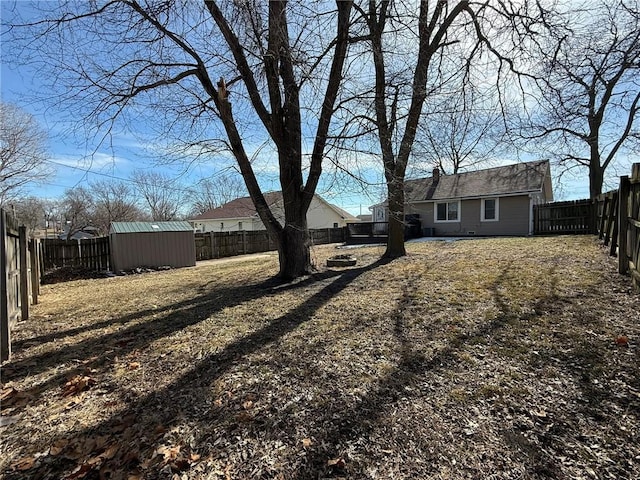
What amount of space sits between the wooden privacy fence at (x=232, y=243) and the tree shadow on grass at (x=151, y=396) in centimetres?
1085

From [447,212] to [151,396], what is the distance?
19223 mm

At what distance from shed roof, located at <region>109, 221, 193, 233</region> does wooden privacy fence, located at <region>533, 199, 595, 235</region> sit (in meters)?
16.5

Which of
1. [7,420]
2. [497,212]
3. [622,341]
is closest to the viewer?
[7,420]

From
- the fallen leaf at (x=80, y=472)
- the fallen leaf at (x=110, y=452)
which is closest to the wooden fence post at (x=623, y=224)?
the fallen leaf at (x=110, y=452)

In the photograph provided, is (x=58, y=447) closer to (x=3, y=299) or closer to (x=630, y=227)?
(x=3, y=299)

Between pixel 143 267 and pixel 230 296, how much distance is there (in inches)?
292

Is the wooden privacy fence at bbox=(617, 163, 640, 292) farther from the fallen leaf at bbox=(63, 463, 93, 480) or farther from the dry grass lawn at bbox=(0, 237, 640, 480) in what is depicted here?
the fallen leaf at bbox=(63, 463, 93, 480)

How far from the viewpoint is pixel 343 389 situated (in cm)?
260

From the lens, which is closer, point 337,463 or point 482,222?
point 337,463

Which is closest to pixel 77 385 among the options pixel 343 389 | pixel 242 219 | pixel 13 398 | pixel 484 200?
pixel 13 398

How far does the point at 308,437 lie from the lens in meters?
2.09

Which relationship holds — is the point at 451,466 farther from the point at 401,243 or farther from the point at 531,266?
the point at 401,243

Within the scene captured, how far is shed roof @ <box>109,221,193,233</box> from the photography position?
11.8 meters

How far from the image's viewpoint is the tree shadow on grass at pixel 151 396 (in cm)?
197
